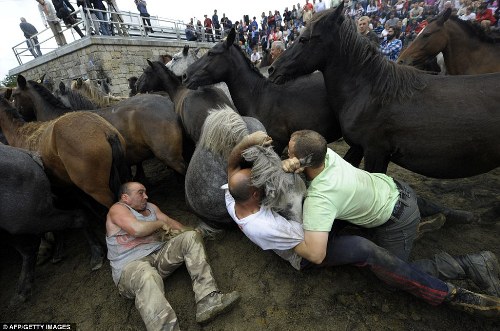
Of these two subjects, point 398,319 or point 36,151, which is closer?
point 398,319

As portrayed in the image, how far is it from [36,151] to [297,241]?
351cm

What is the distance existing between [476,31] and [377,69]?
273 cm

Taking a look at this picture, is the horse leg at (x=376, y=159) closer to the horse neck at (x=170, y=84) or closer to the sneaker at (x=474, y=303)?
the sneaker at (x=474, y=303)

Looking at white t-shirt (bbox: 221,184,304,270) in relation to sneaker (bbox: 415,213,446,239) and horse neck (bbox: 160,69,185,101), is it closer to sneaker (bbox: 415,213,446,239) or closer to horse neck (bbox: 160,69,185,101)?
sneaker (bbox: 415,213,446,239)

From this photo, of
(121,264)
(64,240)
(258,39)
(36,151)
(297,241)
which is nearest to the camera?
(297,241)

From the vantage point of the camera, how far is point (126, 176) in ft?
11.2

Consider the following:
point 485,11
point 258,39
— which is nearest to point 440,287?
point 485,11

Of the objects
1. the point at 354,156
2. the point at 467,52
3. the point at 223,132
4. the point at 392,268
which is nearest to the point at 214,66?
the point at 223,132

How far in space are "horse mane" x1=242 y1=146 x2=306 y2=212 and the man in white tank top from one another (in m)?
0.99

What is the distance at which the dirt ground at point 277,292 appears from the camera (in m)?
1.95

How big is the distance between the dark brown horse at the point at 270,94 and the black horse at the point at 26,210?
2251 millimetres

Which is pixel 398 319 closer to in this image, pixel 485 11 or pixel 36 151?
pixel 36 151

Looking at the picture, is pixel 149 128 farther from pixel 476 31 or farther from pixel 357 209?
pixel 476 31

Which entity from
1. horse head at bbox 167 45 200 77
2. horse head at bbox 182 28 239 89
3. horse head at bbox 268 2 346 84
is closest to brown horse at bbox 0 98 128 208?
horse head at bbox 182 28 239 89
